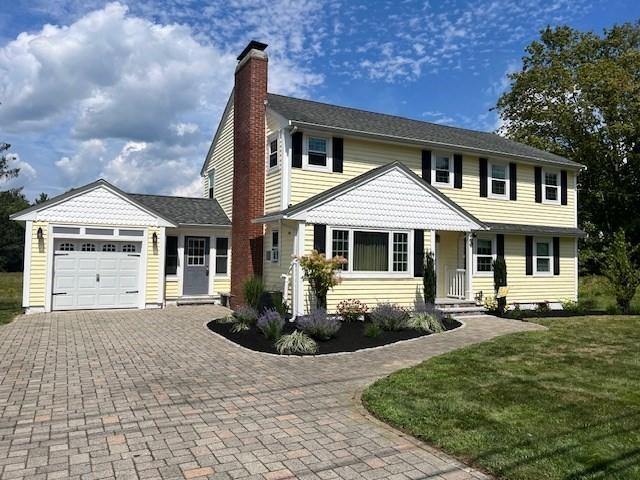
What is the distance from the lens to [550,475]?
170 inches

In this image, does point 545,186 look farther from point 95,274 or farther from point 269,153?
point 95,274

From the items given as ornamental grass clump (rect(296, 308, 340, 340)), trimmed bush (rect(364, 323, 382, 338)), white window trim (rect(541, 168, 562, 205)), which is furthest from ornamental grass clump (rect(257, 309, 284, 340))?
white window trim (rect(541, 168, 562, 205))

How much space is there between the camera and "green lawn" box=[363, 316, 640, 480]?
466 centimetres

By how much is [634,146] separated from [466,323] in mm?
24382

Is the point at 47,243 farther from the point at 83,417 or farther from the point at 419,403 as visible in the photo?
the point at 419,403

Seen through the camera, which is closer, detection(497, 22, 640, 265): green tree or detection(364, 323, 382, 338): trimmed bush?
detection(364, 323, 382, 338): trimmed bush

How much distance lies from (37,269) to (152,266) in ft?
11.5

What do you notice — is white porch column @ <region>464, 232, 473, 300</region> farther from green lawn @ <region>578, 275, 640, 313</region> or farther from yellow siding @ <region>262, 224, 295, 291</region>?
yellow siding @ <region>262, 224, 295, 291</region>

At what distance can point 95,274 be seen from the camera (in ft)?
54.2

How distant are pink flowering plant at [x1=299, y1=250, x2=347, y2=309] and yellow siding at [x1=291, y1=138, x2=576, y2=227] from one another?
273 cm

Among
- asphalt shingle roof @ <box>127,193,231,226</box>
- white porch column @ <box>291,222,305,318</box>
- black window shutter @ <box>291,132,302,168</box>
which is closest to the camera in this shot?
white porch column @ <box>291,222,305,318</box>

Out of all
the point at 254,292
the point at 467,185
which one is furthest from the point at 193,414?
the point at 467,185

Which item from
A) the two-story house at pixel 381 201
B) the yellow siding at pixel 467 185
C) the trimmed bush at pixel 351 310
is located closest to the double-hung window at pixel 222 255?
the two-story house at pixel 381 201

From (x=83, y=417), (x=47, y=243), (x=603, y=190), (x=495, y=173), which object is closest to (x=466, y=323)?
(x=495, y=173)
